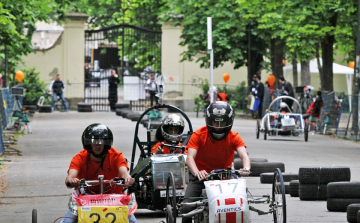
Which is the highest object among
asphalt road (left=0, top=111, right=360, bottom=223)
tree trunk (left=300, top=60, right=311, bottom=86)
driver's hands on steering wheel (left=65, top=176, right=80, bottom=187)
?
tree trunk (left=300, top=60, right=311, bottom=86)

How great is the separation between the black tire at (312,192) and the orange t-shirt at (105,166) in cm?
474

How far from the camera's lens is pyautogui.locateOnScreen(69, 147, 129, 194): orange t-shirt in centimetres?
798

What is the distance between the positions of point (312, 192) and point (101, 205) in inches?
220

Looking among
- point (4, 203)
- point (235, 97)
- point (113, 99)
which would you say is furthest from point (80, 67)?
point (4, 203)

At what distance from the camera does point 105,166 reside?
8031mm

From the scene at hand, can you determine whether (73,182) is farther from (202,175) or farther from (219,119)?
(219,119)

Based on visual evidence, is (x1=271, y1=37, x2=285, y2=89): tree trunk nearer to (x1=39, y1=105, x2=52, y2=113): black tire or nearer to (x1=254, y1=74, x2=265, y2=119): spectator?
(x1=254, y1=74, x2=265, y2=119): spectator

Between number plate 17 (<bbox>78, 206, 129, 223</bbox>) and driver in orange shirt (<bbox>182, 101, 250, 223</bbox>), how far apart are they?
1245 mm

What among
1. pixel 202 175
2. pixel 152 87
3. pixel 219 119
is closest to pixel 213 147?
pixel 219 119

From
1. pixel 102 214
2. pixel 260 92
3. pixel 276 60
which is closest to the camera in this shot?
pixel 102 214

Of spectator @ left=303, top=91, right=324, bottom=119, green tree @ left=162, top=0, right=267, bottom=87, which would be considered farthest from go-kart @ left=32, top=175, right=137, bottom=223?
green tree @ left=162, top=0, right=267, bottom=87

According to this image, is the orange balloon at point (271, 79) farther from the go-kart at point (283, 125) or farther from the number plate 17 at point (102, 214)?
the number plate 17 at point (102, 214)

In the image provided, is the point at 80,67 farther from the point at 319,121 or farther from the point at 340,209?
the point at 340,209

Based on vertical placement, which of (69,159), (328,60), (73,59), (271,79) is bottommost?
(69,159)
